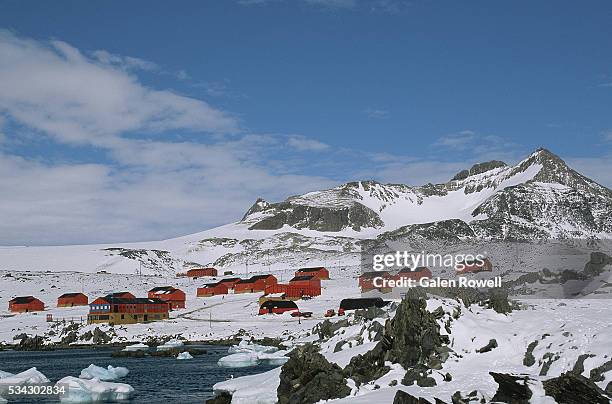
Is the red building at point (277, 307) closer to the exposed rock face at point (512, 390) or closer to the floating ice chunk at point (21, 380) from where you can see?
the floating ice chunk at point (21, 380)

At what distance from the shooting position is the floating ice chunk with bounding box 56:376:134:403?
39.5 m

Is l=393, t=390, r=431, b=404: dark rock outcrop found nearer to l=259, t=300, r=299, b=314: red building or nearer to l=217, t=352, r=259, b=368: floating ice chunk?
l=217, t=352, r=259, b=368: floating ice chunk

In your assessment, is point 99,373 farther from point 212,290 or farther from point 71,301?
point 212,290

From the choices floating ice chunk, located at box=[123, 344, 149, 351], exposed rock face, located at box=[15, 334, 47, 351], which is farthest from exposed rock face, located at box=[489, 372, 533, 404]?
exposed rock face, located at box=[15, 334, 47, 351]

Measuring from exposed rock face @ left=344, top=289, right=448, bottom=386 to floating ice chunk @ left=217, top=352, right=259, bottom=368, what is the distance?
30.1 metres

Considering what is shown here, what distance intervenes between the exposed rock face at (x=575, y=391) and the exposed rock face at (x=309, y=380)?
8895 mm

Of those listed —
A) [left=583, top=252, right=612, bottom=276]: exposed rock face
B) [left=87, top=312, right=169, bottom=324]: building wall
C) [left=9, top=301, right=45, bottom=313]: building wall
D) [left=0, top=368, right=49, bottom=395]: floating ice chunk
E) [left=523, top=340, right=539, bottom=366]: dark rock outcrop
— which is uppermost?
[left=583, top=252, right=612, bottom=276]: exposed rock face

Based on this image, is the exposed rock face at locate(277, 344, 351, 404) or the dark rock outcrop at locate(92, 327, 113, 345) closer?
the exposed rock face at locate(277, 344, 351, 404)

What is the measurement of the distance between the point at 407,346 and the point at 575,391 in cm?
874

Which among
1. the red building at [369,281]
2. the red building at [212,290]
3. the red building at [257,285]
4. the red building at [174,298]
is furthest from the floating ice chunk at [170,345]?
the red building at [212,290]

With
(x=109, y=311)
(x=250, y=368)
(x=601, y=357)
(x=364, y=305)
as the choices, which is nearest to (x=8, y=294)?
(x=109, y=311)

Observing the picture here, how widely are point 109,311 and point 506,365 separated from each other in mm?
90737

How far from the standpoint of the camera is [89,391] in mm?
40000

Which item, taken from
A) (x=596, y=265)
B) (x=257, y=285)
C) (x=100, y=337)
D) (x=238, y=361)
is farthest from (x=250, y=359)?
(x=257, y=285)
